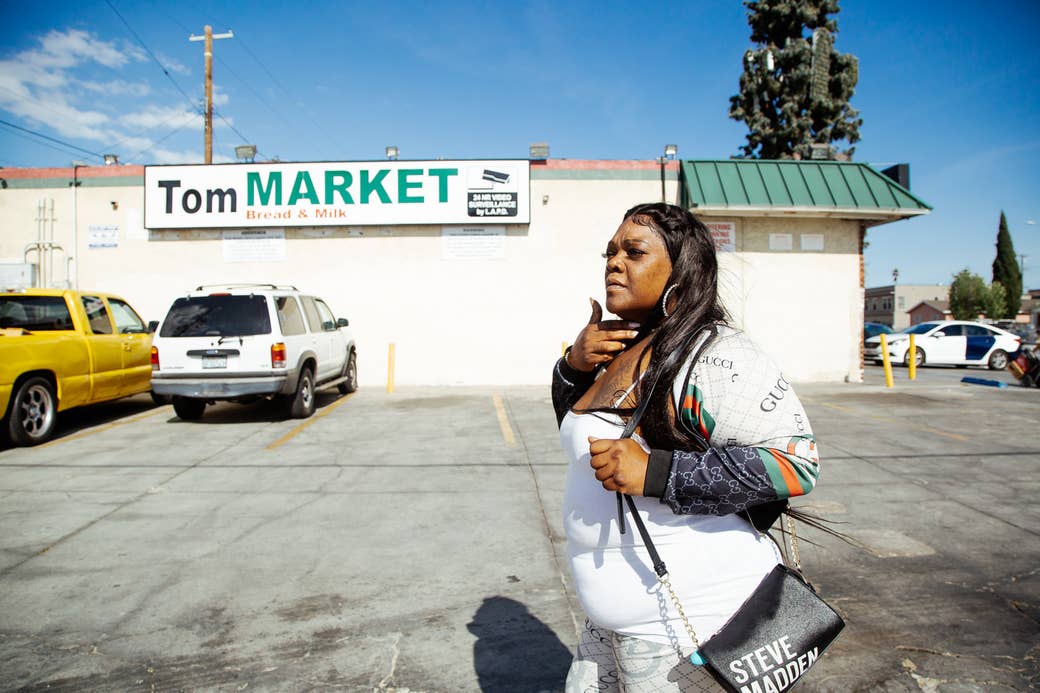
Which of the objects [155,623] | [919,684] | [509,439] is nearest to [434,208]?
[509,439]

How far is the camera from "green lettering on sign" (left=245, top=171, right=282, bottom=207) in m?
13.8

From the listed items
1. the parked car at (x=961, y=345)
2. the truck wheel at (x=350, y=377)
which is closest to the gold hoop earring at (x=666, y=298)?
the truck wheel at (x=350, y=377)

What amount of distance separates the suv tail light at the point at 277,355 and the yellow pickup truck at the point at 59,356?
7.60ft

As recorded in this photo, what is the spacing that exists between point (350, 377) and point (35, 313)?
522 cm

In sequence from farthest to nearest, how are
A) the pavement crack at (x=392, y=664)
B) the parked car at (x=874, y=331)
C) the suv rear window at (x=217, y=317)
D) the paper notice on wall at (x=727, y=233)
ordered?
the parked car at (x=874, y=331) → the paper notice on wall at (x=727, y=233) → the suv rear window at (x=217, y=317) → the pavement crack at (x=392, y=664)

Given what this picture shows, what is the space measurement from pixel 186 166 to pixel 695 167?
1108 cm

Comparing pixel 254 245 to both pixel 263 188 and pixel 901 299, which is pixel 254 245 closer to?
pixel 263 188

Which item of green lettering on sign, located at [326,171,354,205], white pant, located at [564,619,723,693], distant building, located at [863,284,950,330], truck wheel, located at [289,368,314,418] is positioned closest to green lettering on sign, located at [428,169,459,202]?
green lettering on sign, located at [326,171,354,205]

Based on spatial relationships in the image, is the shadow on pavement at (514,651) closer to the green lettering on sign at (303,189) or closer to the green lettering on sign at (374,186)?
the green lettering on sign at (374,186)

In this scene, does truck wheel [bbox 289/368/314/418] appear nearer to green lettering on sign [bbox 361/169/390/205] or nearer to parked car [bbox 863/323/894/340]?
green lettering on sign [bbox 361/169/390/205]

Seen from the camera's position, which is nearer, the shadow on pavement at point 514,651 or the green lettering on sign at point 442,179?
the shadow on pavement at point 514,651

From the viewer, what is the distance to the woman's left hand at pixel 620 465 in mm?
1340

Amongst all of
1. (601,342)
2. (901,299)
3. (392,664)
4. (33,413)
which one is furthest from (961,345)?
(901,299)

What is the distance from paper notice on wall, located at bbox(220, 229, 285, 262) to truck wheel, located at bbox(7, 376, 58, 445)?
675 centimetres
